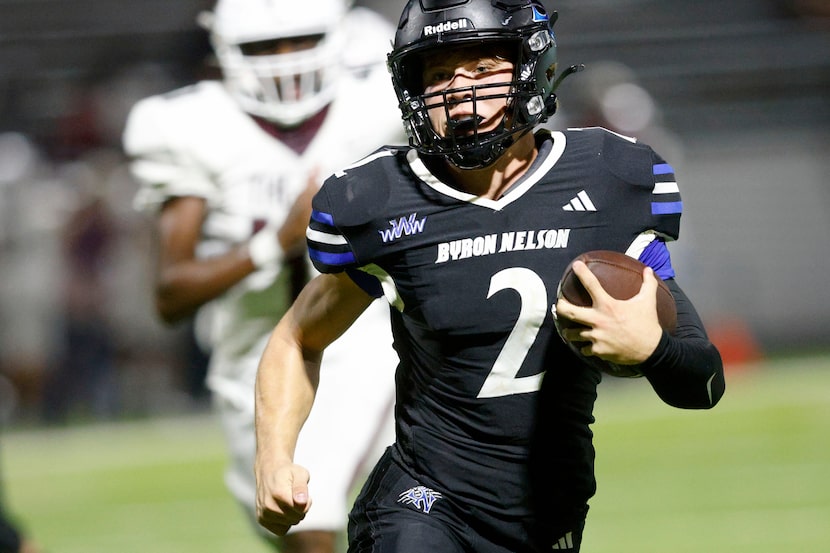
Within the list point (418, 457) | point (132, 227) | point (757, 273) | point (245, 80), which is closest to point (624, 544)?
point (245, 80)

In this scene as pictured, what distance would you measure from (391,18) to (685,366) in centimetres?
1071

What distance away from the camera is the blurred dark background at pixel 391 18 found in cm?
1184

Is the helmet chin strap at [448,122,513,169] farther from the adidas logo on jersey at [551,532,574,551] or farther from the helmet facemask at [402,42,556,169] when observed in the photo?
the adidas logo on jersey at [551,532,574,551]

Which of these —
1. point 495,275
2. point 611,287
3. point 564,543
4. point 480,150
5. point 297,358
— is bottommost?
point 564,543

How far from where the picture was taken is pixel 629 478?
27.1 ft

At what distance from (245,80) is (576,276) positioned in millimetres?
2329

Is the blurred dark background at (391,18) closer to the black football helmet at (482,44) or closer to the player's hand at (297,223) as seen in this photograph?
the player's hand at (297,223)

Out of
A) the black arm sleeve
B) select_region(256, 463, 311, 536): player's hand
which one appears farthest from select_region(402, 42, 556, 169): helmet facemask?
select_region(256, 463, 311, 536): player's hand

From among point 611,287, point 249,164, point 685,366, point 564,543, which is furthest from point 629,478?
point 611,287

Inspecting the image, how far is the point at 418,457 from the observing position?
312 centimetres

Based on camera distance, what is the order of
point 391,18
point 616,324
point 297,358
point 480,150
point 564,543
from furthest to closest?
1. point 391,18
2. point 297,358
3. point 564,543
4. point 480,150
5. point 616,324

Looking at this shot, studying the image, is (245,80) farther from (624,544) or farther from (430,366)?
(624,544)

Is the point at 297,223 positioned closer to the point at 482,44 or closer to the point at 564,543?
the point at 482,44

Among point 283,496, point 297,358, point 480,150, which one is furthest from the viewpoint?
point 297,358
